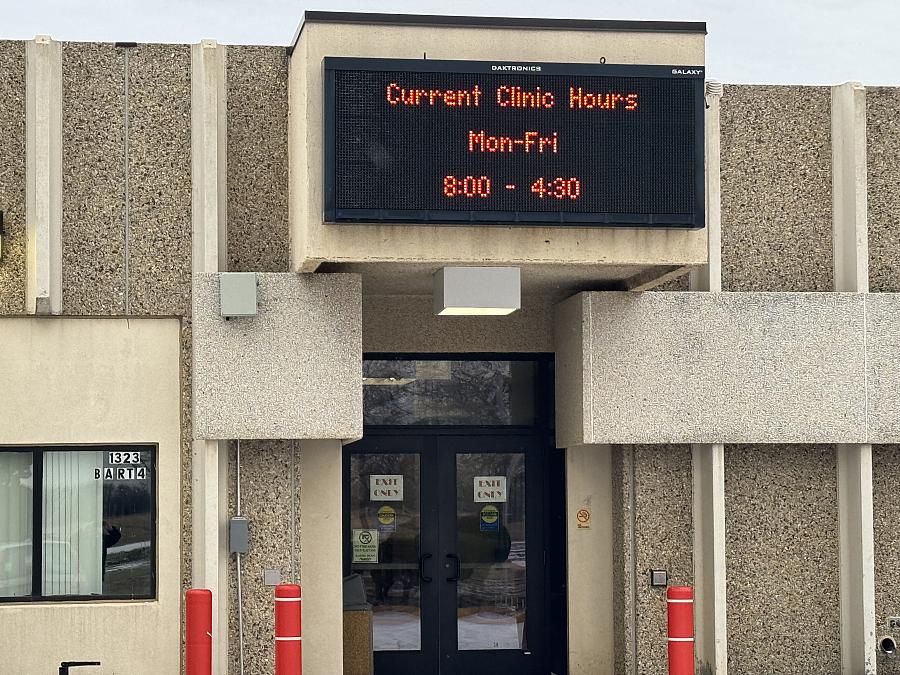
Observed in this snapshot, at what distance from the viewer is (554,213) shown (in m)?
11.8

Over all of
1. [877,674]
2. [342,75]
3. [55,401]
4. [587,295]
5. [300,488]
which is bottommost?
[877,674]

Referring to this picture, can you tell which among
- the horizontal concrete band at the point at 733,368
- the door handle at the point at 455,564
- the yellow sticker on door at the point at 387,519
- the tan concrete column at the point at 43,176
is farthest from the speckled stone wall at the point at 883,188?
the tan concrete column at the point at 43,176

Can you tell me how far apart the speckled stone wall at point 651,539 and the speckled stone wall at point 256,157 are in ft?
13.6

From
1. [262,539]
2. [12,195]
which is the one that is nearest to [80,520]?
[262,539]

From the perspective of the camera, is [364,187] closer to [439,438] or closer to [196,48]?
[196,48]

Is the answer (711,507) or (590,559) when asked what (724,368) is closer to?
(711,507)

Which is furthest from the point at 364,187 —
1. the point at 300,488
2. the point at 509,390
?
the point at 509,390

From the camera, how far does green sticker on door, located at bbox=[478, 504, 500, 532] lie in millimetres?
15000

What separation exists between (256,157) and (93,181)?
149 cm

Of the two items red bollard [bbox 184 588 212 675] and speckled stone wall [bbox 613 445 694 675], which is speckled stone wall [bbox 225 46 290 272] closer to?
red bollard [bbox 184 588 212 675]

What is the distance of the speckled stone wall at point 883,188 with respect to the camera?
13914 millimetres

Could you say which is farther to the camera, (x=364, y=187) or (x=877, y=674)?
(x=877, y=674)

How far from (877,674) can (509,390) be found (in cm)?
467

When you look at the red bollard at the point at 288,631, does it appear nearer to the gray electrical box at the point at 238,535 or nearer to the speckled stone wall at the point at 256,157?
the gray electrical box at the point at 238,535
